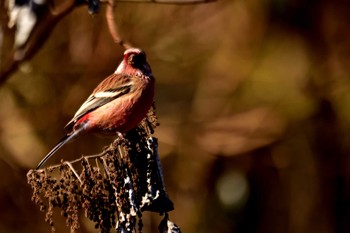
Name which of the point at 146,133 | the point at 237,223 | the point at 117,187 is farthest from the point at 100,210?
the point at 237,223

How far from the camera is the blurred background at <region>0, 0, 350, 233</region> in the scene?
783 centimetres

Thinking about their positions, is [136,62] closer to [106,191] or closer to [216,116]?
[106,191]

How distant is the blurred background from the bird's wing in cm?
236

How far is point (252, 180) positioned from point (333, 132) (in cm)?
83

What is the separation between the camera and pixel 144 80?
17.3ft

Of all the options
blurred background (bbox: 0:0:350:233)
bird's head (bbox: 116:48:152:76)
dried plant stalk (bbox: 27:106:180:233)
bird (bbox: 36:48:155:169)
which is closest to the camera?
dried plant stalk (bbox: 27:106:180:233)

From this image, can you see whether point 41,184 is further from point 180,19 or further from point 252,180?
point 180,19

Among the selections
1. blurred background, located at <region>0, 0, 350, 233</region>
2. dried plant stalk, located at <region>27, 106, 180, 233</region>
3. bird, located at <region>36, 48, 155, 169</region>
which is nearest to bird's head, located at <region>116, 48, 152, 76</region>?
bird, located at <region>36, 48, 155, 169</region>

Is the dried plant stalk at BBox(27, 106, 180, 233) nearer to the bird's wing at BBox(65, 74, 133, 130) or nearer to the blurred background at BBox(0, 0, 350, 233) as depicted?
the bird's wing at BBox(65, 74, 133, 130)

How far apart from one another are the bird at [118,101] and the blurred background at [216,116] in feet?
7.77

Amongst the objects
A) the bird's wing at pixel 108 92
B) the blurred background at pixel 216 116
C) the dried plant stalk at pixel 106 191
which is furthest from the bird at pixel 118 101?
the blurred background at pixel 216 116

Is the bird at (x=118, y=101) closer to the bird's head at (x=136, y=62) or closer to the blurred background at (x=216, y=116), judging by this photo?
the bird's head at (x=136, y=62)

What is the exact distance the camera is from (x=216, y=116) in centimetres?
840

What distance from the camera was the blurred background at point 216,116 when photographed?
783 cm
